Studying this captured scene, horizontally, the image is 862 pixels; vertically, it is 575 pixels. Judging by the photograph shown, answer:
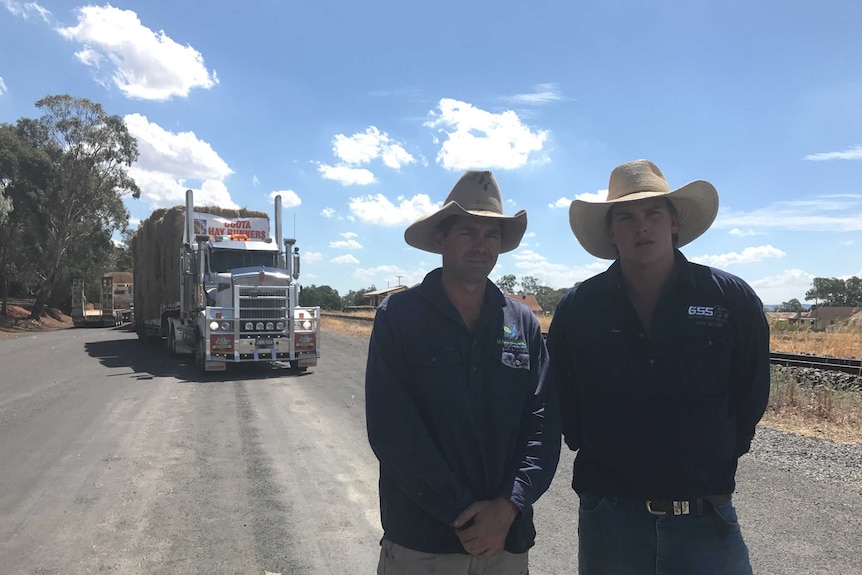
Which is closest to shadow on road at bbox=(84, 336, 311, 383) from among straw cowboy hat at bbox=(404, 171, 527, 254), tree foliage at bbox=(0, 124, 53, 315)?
straw cowboy hat at bbox=(404, 171, 527, 254)

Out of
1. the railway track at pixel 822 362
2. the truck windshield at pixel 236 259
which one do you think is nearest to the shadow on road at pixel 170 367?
the truck windshield at pixel 236 259

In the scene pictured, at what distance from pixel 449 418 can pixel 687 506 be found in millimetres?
916

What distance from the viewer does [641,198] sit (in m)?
2.39

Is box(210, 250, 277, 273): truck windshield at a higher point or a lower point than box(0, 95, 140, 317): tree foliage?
lower

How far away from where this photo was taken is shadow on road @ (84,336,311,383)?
13.2 m

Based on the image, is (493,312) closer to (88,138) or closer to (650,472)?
(650,472)

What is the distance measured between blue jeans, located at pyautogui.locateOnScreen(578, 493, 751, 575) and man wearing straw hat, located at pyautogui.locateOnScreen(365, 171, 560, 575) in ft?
0.93

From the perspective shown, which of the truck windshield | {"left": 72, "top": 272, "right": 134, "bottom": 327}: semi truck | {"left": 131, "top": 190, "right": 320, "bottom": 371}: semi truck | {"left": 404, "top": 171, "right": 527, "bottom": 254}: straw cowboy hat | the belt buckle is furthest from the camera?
{"left": 72, "top": 272, "right": 134, "bottom": 327}: semi truck

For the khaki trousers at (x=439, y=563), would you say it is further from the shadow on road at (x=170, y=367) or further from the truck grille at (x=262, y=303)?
the truck grille at (x=262, y=303)

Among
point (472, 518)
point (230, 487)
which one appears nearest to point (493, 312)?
point (472, 518)

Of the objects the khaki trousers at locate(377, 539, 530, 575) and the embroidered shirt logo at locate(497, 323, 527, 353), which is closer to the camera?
the khaki trousers at locate(377, 539, 530, 575)

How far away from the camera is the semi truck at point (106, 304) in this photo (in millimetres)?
41250

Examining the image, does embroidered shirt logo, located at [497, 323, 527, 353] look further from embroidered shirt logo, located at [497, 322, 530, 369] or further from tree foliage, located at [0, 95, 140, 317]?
tree foliage, located at [0, 95, 140, 317]

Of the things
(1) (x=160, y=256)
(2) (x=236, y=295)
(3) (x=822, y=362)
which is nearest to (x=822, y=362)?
(3) (x=822, y=362)
